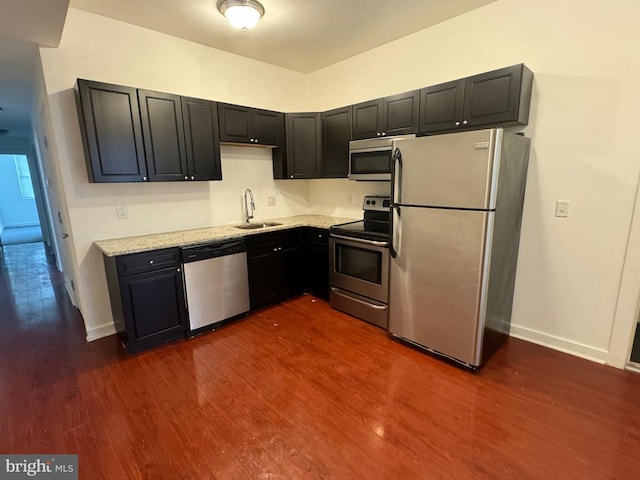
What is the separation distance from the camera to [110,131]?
2.53 metres

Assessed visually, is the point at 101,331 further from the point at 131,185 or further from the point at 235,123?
the point at 235,123

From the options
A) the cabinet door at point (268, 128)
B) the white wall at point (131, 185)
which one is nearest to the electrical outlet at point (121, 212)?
the white wall at point (131, 185)

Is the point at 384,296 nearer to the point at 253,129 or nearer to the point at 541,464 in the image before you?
the point at 541,464

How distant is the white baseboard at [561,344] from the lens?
236 centimetres

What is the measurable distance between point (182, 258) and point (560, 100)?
10.9ft

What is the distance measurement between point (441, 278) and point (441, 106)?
4.93 ft

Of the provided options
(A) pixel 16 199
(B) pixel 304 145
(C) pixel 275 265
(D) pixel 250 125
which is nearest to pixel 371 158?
(B) pixel 304 145

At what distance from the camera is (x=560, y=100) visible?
2316mm

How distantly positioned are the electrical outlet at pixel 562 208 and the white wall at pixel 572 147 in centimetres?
4

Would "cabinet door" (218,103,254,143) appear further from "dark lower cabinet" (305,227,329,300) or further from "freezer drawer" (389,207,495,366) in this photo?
"freezer drawer" (389,207,495,366)

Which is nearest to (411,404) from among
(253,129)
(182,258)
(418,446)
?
(418,446)

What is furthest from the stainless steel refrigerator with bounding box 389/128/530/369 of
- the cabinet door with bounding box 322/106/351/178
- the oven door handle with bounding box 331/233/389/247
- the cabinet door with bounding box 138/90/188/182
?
the cabinet door with bounding box 138/90/188/182

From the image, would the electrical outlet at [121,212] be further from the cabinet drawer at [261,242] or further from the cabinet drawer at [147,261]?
the cabinet drawer at [261,242]

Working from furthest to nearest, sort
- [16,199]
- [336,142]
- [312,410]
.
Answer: [16,199] < [336,142] < [312,410]
